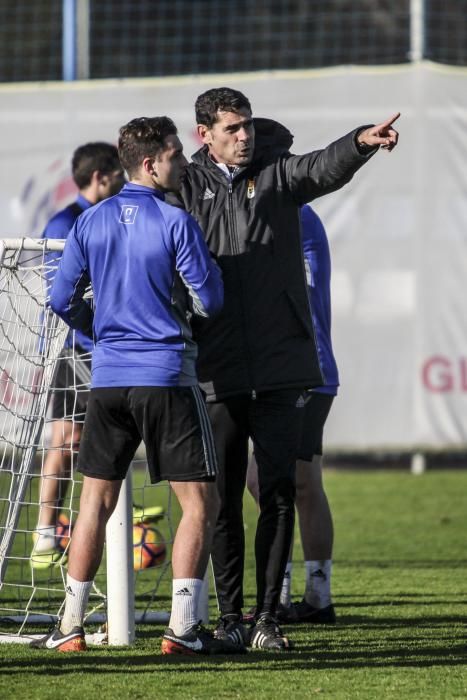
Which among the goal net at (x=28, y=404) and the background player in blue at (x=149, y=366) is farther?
the goal net at (x=28, y=404)

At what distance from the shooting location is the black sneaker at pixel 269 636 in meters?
4.75

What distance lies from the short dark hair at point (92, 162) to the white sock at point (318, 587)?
240 centimetres

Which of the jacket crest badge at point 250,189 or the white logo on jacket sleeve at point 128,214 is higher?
the jacket crest badge at point 250,189

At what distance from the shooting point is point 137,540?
6.72 m

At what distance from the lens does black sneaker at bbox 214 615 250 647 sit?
4.77 metres

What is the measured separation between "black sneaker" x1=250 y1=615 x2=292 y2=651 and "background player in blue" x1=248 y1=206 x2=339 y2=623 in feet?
2.58

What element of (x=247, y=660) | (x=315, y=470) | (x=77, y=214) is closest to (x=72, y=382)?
(x=77, y=214)

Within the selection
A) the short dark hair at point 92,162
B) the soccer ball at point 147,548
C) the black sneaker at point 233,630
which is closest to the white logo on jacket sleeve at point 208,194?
the black sneaker at point 233,630

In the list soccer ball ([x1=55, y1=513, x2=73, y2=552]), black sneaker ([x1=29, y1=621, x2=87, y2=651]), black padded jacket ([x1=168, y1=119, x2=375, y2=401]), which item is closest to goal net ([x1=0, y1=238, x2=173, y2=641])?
black sneaker ([x1=29, y1=621, x2=87, y2=651])

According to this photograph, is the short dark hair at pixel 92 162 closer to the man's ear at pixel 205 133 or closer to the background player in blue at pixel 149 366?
the man's ear at pixel 205 133

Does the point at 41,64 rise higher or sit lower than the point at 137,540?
higher

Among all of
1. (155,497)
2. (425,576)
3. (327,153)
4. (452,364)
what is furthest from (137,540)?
(452,364)

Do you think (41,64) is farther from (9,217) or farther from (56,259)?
(56,259)

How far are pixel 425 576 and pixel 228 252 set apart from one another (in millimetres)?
2764
